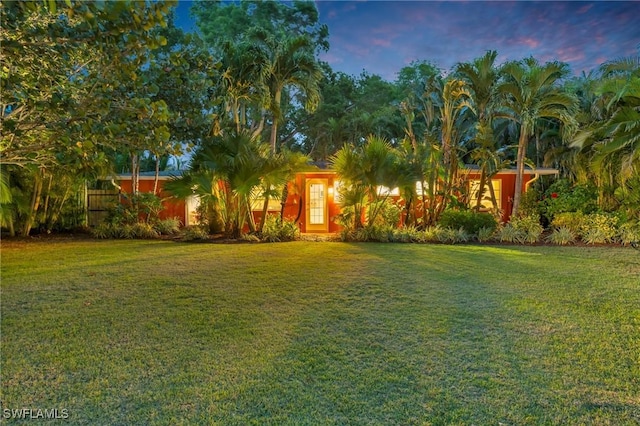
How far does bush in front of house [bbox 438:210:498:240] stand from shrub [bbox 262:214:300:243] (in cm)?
424

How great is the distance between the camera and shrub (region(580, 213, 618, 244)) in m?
9.36

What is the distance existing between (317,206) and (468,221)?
16.8 feet

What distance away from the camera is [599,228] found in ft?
31.1

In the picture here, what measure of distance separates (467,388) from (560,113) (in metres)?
10.2

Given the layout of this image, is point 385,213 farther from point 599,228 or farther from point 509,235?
point 599,228

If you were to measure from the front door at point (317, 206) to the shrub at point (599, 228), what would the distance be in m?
7.51

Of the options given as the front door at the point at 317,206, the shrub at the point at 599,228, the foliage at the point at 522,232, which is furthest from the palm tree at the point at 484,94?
the front door at the point at 317,206

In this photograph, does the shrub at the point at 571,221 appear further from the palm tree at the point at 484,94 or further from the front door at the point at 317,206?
the front door at the point at 317,206

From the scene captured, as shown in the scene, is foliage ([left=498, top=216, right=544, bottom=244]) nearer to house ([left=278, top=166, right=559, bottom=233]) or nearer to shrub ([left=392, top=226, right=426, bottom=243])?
shrub ([left=392, top=226, right=426, bottom=243])

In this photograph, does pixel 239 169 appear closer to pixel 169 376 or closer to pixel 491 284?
Answer: pixel 491 284

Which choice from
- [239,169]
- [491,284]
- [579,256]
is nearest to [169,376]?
[491,284]

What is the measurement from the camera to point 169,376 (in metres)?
2.78

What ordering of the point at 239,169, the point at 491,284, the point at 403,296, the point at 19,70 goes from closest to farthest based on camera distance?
the point at 19,70 < the point at 403,296 < the point at 491,284 < the point at 239,169

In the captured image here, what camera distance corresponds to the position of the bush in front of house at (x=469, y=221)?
33.3 ft
